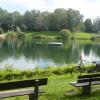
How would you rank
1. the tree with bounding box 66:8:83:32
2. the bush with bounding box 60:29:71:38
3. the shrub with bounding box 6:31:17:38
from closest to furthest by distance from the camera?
the shrub with bounding box 6:31:17:38 → the bush with bounding box 60:29:71:38 → the tree with bounding box 66:8:83:32

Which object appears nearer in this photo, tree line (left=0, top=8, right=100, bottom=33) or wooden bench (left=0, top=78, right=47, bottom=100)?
wooden bench (left=0, top=78, right=47, bottom=100)

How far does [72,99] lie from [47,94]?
35.5 inches

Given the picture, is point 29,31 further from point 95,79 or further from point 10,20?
point 95,79

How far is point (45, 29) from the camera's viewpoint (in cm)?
12988

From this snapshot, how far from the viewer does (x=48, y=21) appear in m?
131

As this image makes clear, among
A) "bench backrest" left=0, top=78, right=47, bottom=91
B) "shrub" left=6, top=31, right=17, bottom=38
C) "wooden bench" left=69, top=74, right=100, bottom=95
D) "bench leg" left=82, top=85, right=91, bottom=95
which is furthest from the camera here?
"shrub" left=6, top=31, right=17, bottom=38

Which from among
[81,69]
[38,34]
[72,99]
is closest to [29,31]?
[38,34]

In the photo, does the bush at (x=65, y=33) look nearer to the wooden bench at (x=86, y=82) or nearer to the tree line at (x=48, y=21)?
the tree line at (x=48, y=21)

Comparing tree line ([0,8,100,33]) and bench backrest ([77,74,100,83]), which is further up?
tree line ([0,8,100,33])

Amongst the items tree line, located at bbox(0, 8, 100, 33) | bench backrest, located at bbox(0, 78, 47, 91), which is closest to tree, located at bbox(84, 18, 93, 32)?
tree line, located at bbox(0, 8, 100, 33)

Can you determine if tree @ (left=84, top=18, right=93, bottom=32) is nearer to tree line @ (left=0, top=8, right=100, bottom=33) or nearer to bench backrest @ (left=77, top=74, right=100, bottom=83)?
tree line @ (left=0, top=8, right=100, bottom=33)

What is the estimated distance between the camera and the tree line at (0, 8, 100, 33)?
5098 inches

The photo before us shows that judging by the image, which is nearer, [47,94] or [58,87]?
[47,94]

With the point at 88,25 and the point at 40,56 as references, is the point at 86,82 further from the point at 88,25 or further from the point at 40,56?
the point at 88,25
